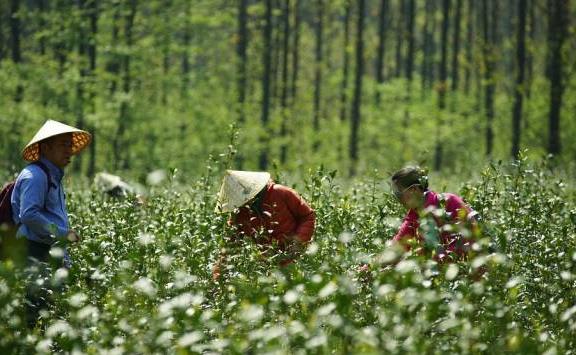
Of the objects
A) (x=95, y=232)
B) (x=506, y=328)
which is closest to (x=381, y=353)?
(x=506, y=328)

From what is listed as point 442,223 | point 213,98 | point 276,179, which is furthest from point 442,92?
point 442,223

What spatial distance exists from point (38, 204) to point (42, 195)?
7 cm

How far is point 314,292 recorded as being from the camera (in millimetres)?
3957

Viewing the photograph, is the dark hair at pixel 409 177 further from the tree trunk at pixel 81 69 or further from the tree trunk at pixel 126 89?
the tree trunk at pixel 81 69

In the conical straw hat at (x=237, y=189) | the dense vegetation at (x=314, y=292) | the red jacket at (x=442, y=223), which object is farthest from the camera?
the conical straw hat at (x=237, y=189)

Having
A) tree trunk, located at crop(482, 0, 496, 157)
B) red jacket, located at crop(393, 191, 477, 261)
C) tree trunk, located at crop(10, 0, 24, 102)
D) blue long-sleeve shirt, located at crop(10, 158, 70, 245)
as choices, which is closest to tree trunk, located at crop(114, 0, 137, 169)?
tree trunk, located at crop(10, 0, 24, 102)

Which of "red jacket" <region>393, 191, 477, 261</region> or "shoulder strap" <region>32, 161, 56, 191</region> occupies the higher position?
"shoulder strap" <region>32, 161, 56, 191</region>

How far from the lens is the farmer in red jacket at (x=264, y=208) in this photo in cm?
625

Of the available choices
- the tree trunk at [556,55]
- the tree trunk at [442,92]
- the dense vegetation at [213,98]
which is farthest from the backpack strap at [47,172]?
the tree trunk at [442,92]

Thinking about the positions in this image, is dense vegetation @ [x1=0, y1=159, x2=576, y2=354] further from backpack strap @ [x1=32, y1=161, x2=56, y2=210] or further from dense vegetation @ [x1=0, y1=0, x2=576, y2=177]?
dense vegetation @ [x1=0, y1=0, x2=576, y2=177]

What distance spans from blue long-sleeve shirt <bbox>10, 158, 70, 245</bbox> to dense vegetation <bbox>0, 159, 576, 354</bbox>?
0.35 meters

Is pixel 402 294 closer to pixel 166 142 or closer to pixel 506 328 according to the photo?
pixel 506 328

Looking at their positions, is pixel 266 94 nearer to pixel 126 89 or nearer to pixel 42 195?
pixel 126 89

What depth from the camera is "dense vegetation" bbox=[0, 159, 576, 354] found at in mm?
3529
